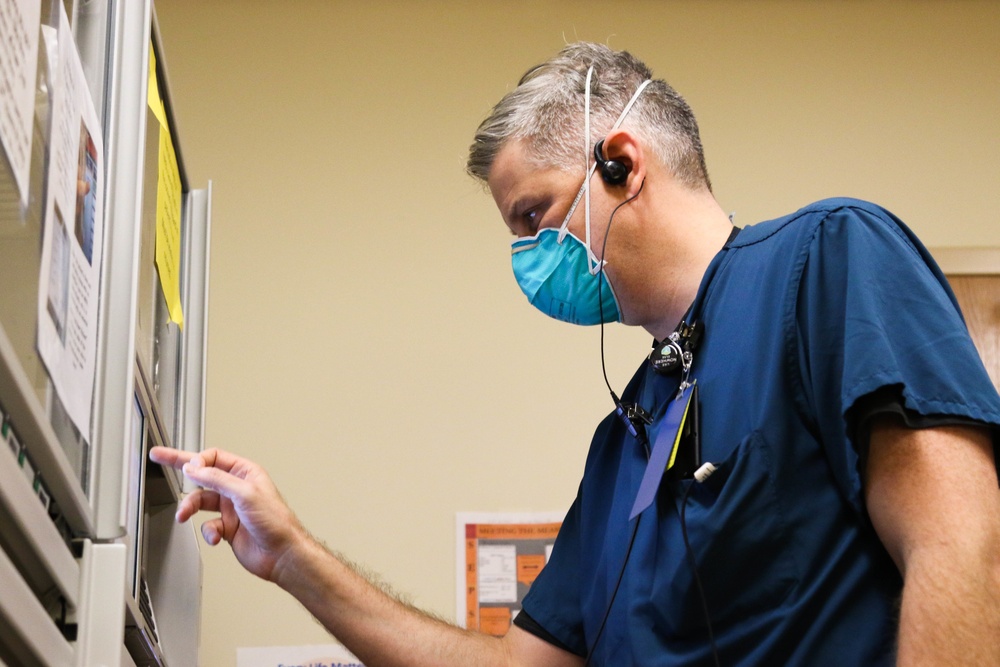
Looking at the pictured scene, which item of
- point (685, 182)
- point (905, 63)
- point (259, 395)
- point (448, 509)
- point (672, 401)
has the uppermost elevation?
point (905, 63)

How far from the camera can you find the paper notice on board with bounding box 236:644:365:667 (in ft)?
6.94

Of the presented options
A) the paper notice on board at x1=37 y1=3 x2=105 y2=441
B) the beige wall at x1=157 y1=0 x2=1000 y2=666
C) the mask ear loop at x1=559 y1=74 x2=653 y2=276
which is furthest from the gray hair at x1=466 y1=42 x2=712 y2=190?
Result: the beige wall at x1=157 y1=0 x2=1000 y2=666

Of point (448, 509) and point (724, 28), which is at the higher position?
point (724, 28)

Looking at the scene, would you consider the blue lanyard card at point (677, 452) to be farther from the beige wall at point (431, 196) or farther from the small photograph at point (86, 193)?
the beige wall at point (431, 196)

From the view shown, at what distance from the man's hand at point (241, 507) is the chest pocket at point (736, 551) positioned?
0.46 metres

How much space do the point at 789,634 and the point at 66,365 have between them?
677 millimetres

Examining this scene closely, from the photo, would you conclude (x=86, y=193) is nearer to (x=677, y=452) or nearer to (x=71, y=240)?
(x=71, y=240)

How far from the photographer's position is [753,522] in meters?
1.03

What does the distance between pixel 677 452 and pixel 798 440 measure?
5.4 inches

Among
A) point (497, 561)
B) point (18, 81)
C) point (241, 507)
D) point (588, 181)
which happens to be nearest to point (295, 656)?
point (497, 561)

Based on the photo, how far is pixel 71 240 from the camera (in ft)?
2.49

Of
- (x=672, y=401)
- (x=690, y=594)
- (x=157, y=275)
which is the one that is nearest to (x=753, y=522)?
(x=690, y=594)

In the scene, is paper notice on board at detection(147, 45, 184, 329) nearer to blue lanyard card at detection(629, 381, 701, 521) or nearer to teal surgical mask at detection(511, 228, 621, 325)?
teal surgical mask at detection(511, 228, 621, 325)

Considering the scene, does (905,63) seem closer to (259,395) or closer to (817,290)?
(259,395)
